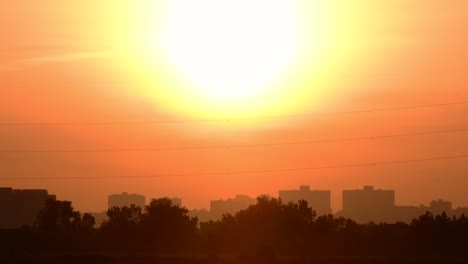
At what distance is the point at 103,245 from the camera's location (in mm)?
87750

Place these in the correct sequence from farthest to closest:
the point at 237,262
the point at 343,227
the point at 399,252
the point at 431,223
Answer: the point at 343,227 < the point at 431,223 < the point at 399,252 < the point at 237,262

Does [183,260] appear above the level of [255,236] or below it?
below

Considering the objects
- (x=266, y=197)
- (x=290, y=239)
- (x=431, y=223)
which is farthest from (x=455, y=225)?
(x=266, y=197)

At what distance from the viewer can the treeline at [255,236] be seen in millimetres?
83062

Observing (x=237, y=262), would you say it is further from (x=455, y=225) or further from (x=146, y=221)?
(x=146, y=221)

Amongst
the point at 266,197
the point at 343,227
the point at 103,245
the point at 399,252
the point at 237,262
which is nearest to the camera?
the point at 237,262

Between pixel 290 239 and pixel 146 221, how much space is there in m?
22.5

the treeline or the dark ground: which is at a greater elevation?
the treeline

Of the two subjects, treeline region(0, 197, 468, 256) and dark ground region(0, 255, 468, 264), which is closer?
dark ground region(0, 255, 468, 264)

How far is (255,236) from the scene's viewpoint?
94.6m

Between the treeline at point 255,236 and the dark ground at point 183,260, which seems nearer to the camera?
the dark ground at point 183,260

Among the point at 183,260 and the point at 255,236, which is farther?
the point at 255,236

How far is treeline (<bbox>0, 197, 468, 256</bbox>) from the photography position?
83062mm

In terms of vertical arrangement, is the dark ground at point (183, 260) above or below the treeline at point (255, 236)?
below
